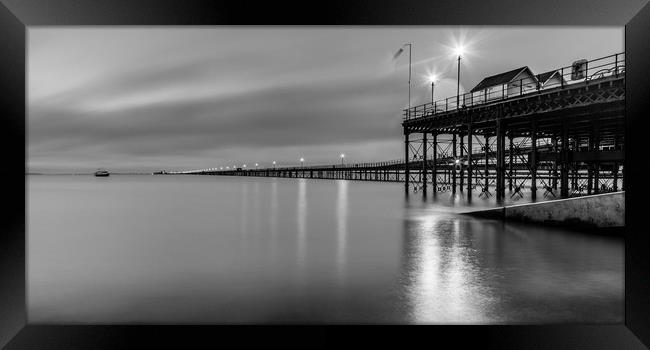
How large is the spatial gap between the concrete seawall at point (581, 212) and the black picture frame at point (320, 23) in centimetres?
974

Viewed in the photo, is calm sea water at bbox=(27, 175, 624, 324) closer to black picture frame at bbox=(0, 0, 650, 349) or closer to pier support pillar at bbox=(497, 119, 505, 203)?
black picture frame at bbox=(0, 0, 650, 349)

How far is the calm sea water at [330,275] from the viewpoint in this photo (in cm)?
632

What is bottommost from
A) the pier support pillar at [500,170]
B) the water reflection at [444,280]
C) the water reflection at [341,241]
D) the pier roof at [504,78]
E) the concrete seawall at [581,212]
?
the water reflection at [341,241]

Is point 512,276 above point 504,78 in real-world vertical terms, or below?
below

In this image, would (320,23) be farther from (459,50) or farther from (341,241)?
(459,50)

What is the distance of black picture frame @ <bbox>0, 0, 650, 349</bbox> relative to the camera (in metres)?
4.73

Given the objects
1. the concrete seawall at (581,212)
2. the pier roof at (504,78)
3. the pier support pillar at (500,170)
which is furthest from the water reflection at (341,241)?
the pier roof at (504,78)

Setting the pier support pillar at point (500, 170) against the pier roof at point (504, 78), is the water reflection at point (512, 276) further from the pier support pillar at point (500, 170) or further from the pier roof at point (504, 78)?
the pier roof at point (504, 78)

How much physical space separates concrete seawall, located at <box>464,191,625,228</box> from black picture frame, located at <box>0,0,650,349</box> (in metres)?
9.74

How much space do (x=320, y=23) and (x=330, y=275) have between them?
5535 millimetres

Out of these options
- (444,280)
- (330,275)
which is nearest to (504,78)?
(444,280)

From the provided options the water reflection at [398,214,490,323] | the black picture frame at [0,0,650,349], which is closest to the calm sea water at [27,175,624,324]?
the water reflection at [398,214,490,323]

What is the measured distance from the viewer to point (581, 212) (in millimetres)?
13938

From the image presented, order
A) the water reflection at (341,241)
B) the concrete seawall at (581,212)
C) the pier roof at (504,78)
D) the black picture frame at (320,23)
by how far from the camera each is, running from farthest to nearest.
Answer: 1. the pier roof at (504,78)
2. the concrete seawall at (581,212)
3. the water reflection at (341,241)
4. the black picture frame at (320,23)
